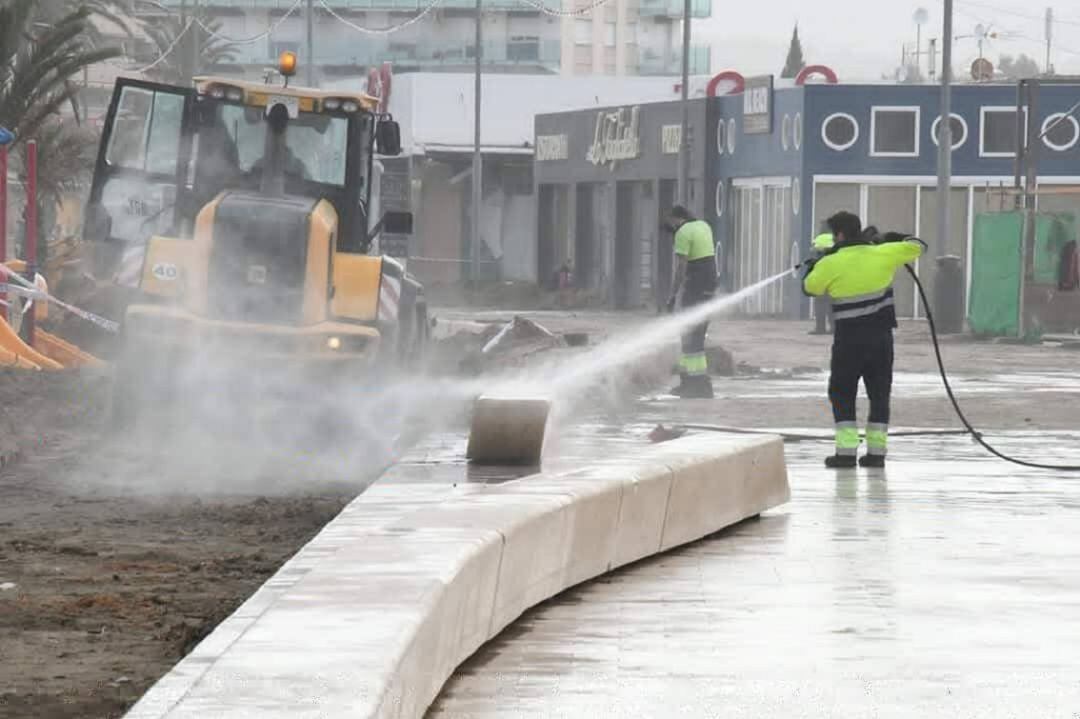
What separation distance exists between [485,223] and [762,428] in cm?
5849

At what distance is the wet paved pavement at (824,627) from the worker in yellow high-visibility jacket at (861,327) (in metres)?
2.11

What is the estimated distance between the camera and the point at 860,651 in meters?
8.90

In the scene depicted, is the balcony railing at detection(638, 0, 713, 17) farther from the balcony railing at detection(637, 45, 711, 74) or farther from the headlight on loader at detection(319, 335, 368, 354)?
the headlight on loader at detection(319, 335, 368, 354)

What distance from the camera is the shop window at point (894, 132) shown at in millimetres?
49500

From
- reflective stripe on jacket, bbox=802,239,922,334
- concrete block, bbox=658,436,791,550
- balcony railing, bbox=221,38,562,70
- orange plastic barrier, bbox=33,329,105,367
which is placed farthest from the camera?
balcony railing, bbox=221,38,562,70

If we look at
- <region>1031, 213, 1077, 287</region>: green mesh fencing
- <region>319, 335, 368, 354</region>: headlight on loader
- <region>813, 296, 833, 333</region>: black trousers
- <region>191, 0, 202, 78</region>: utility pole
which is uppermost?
<region>191, 0, 202, 78</region>: utility pole

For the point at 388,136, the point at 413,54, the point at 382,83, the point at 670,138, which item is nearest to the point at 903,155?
the point at 670,138

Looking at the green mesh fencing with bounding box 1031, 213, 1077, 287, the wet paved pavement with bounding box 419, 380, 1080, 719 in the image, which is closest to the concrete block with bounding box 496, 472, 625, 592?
the wet paved pavement with bounding box 419, 380, 1080, 719

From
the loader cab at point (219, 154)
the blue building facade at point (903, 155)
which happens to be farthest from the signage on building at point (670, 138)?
the loader cab at point (219, 154)

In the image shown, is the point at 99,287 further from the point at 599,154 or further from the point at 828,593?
the point at 599,154

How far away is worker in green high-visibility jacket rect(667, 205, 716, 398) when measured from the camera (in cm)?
2369

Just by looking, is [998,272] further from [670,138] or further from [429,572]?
[429,572]

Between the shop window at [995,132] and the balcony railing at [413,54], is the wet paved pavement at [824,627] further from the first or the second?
the balcony railing at [413,54]

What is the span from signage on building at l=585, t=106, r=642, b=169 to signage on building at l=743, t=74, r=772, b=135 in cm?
742
